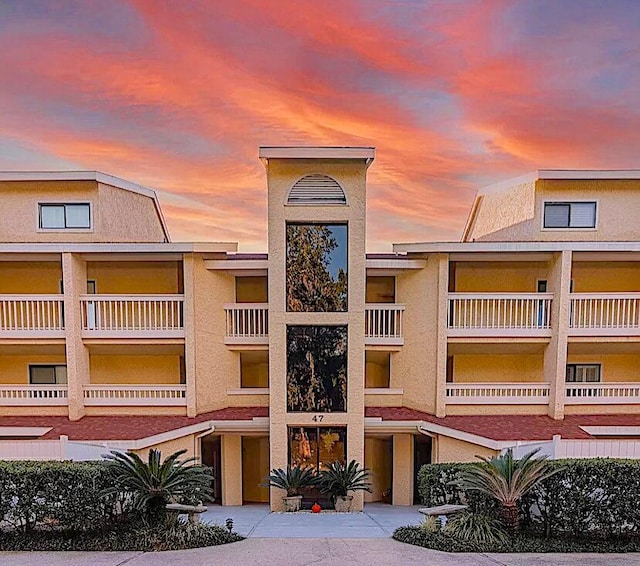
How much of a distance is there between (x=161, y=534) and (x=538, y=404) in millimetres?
11377

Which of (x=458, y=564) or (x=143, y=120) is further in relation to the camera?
(x=143, y=120)

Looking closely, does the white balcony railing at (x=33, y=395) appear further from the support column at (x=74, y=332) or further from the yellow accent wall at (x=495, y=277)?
the yellow accent wall at (x=495, y=277)

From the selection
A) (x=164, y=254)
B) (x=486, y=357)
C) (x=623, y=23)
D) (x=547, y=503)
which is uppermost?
(x=623, y=23)

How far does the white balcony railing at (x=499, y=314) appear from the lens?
1251 cm

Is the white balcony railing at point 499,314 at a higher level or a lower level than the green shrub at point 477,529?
higher

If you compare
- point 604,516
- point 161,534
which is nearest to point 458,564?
point 604,516

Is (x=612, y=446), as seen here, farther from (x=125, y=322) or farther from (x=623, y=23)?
(x=125, y=322)

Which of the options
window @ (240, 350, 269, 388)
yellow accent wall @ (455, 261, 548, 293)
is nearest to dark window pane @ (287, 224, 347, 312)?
window @ (240, 350, 269, 388)

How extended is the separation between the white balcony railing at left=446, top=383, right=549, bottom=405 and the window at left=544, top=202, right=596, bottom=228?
5.32m

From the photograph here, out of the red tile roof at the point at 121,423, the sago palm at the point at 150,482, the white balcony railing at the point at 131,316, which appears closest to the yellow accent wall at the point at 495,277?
the red tile roof at the point at 121,423

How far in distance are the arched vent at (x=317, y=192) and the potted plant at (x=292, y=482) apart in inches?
292

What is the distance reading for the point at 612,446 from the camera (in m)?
8.89

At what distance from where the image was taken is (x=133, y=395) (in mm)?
12836

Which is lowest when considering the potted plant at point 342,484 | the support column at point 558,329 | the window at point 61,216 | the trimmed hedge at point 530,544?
the potted plant at point 342,484
